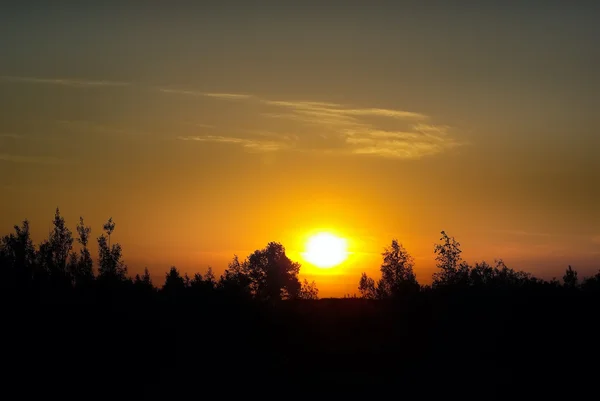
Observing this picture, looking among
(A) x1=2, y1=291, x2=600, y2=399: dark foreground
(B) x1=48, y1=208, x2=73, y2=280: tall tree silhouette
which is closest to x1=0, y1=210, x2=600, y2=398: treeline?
(A) x1=2, y1=291, x2=600, y2=399: dark foreground

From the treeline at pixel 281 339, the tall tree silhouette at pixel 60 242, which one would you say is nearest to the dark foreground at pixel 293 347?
the treeline at pixel 281 339

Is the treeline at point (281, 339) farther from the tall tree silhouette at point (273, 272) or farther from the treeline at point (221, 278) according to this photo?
the tall tree silhouette at point (273, 272)

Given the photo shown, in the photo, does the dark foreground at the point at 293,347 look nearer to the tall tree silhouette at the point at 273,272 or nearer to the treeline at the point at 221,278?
the treeline at the point at 221,278

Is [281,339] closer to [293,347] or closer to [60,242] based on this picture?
[293,347]

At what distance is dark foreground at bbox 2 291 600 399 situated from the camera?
35.3 m

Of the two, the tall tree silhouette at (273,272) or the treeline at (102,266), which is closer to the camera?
the treeline at (102,266)

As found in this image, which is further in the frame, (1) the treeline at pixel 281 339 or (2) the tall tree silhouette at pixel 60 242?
(2) the tall tree silhouette at pixel 60 242

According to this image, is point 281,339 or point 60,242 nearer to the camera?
point 281,339

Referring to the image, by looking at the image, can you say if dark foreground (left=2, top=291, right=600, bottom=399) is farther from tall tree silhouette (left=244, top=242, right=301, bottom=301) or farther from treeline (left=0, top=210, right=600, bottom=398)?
tall tree silhouette (left=244, top=242, right=301, bottom=301)

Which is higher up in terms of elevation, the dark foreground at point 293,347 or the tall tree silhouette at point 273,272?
the tall tree silhouette at point 273,272

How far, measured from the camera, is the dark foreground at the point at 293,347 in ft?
116

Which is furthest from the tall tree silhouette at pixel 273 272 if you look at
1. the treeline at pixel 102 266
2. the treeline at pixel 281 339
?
the treeline at pixel 281 339

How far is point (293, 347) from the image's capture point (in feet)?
129

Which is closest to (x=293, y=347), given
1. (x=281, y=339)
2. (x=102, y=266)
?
(x=281, y=339)
